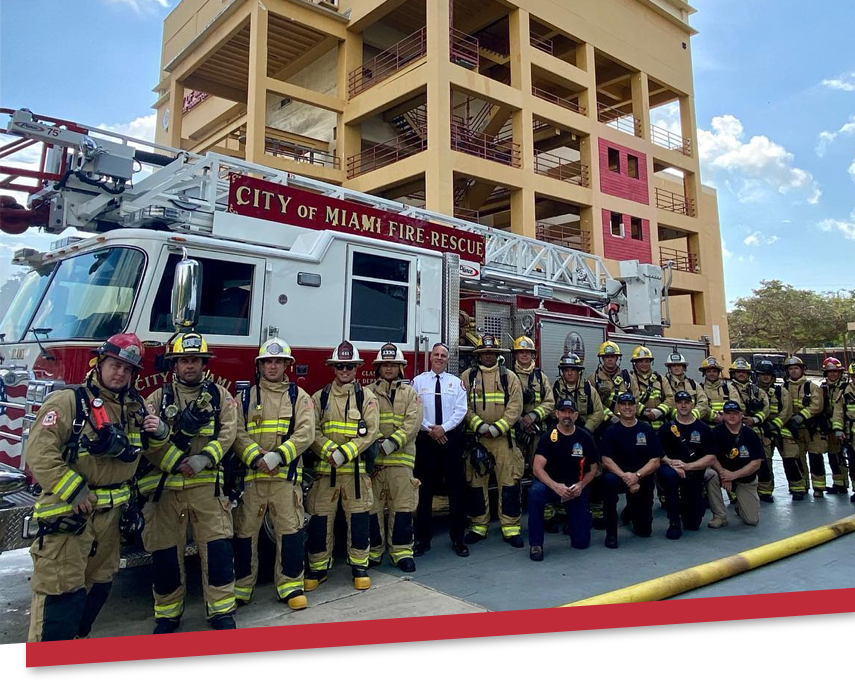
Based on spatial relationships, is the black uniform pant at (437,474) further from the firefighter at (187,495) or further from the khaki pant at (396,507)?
the firefighter at (187,495)

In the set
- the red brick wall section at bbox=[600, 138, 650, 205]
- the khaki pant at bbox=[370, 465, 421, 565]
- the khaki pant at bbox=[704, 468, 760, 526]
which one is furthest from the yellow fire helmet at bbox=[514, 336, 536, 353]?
the red brick wall section at bbox=[600, 138, 650, 205]

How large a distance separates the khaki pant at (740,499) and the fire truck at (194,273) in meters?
3.08

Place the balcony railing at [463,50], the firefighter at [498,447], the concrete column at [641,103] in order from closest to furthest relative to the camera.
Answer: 1. the firefighter at [498,447]
2. the balcony railing at [463,50]
3. the concrete column at [641,103]

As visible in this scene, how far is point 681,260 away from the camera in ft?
79.8

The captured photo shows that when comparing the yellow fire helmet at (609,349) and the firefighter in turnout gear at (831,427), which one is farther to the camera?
the firefighter in turnout gear at (831,427)

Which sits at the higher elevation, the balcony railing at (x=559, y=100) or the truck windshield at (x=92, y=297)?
the balcony railing at (x=559, y=100)

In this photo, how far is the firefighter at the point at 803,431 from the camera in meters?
7.74

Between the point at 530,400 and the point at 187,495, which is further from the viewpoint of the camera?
the point at 530,400

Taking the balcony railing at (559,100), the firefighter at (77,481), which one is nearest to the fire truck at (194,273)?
the firefighter at (77,481)

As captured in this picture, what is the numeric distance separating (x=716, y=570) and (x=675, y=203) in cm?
2298

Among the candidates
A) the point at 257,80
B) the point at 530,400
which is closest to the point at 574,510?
the point at 530,400

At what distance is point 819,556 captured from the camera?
532 cm

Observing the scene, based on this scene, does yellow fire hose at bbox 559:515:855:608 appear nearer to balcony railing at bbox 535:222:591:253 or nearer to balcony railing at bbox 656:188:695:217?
balcony railing at bbox 535:222:591:253

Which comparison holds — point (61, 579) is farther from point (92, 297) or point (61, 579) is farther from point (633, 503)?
point (633, 503)
